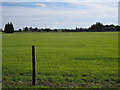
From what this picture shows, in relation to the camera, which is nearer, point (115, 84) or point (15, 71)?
point (115, 84)

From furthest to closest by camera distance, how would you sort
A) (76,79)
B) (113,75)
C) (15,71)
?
(15,71) → (113,75) → (76,79)

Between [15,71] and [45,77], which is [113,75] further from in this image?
[15,71]

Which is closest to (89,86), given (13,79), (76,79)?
(76,79)

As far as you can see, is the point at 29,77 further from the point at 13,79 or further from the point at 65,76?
the point at 65,76

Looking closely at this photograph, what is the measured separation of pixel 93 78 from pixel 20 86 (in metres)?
3.69

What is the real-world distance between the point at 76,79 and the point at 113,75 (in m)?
2.31

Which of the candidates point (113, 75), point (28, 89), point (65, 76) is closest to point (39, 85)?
point (28, 89)

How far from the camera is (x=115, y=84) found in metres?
7.91

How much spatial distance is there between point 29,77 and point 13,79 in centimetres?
81

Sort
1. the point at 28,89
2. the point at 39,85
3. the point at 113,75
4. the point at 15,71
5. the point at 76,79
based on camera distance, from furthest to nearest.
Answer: the point at 15,71 < the point at 113,75 < the point at 76,79 < the point at 39,85 < the point at 28,89

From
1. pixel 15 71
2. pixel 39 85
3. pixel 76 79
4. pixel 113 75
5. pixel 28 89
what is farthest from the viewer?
pixel 15 71

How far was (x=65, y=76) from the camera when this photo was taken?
909cm

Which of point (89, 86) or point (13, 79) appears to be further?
point (13, 79)

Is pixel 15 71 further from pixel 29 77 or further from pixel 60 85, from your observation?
pixel 60 85
